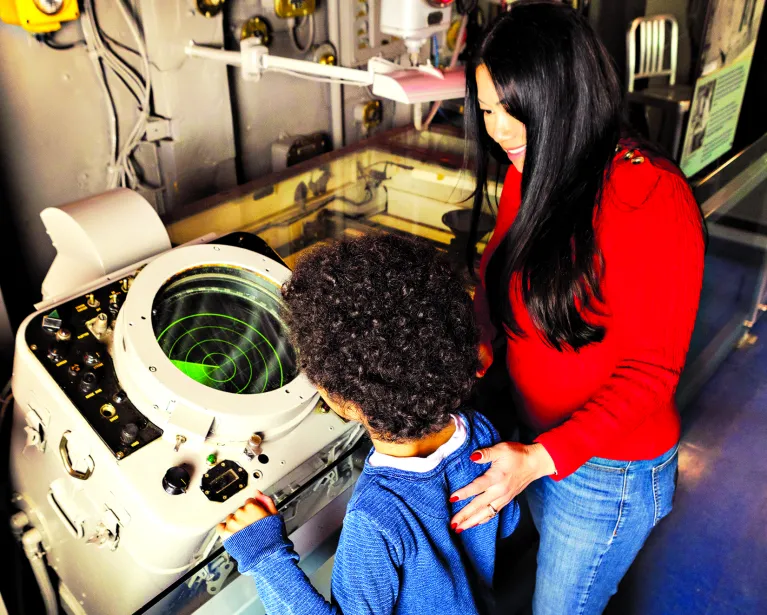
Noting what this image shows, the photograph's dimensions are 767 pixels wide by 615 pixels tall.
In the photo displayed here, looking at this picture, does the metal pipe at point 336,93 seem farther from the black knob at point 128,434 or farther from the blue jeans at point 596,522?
the black knob at point 128,434

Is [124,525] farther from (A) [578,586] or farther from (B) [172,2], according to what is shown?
(B) [172,2]

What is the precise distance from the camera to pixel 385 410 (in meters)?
0.96

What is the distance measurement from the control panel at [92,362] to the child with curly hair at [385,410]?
0.72ft

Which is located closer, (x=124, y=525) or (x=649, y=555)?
(x=124, y=525)

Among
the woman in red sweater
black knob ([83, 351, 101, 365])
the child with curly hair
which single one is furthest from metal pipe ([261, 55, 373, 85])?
black knob ([83, 351, 101, 365])

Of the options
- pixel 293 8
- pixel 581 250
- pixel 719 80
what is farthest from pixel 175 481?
pixel 719 80

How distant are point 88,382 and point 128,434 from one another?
127mm

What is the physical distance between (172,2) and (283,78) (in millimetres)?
527

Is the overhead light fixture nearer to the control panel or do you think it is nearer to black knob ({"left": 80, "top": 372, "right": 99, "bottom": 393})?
the control panel

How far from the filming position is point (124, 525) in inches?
43.0

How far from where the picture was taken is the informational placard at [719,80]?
3.02 metres

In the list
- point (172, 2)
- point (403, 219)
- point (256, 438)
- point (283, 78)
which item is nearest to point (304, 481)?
point (256, 438)

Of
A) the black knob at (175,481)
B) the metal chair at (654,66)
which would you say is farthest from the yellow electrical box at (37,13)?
the metal chair at (654,66)

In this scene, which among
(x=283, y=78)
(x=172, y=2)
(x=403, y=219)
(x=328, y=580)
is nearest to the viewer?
(x=328, y=580)
